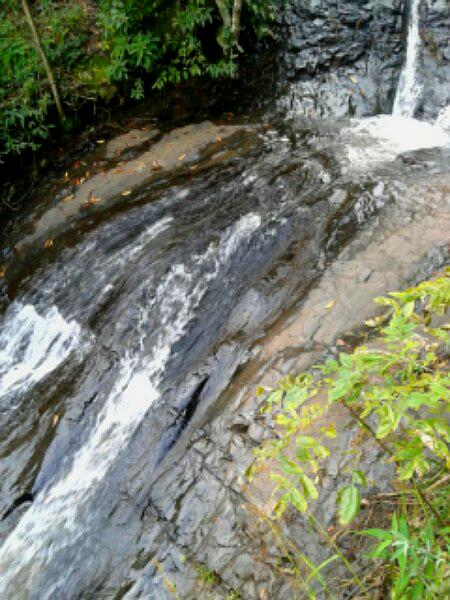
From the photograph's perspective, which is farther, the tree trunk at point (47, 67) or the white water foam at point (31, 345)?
the tree trunk at point (47, 67)

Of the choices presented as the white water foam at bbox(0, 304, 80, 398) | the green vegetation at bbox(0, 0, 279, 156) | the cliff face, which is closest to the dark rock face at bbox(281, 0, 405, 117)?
the cliff face

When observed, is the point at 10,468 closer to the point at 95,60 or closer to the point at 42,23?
the point at 95,60

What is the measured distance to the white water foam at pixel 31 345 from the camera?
520 cm

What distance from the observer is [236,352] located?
4301mm

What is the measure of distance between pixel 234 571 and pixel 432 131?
5.32 meters

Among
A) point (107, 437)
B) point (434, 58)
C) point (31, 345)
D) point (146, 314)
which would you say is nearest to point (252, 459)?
point (107, 437)

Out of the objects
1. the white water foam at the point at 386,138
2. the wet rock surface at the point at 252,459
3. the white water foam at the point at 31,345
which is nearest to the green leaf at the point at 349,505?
the wet rock surface at the point at 252,459

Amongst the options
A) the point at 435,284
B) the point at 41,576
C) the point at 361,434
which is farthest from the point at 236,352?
the point at 435,284

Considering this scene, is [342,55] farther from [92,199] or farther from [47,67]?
[47,67]

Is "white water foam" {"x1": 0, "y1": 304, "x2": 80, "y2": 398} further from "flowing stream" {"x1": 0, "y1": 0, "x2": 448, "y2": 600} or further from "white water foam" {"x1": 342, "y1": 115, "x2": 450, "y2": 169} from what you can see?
"white water foam" {"x1": 342, "y1": 115, "x2": 450, "y2": 169}

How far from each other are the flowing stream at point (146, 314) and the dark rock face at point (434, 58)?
0.61 feet

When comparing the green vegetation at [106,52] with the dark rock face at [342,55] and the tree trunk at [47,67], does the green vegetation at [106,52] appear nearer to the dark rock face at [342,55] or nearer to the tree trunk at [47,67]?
the tree trunk at [47,67]

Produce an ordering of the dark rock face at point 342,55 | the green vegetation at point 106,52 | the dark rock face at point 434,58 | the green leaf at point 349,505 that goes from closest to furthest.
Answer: the green leaf at point 349,505, the dark rock face at point 434,58, the dark rock face at point 342,55, the green vegetation at point 106,52

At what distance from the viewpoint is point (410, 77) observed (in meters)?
6.61
